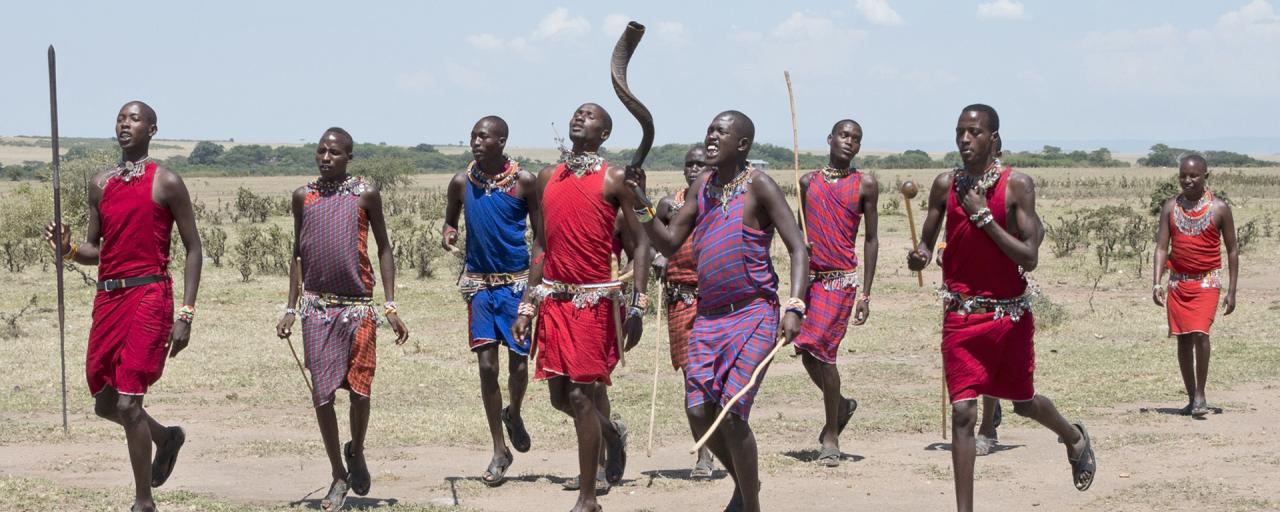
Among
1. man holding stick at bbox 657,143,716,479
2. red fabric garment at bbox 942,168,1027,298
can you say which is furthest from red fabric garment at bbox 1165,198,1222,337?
red fabric garment at bbox 942,168,1027,298

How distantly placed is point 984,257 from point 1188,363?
443 cm

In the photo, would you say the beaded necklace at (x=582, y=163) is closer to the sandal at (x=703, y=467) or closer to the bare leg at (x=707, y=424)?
the bare leg at (x=707, y=424)

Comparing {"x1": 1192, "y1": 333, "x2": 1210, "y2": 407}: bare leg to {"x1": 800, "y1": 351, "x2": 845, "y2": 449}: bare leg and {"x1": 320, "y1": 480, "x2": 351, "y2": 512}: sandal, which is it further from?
{"x1": 320, "y1": 480, "x2": 351, "y2": 512}: sandal

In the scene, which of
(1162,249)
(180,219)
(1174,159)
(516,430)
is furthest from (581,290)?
(1174,159)

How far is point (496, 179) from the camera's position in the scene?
823 centimetres

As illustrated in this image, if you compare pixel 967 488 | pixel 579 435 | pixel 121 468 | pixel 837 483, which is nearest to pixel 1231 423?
pixel 837 483

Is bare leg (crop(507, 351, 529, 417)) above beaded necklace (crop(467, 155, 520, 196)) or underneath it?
underneath

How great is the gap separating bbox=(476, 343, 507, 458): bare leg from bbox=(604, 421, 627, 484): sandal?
0.60m

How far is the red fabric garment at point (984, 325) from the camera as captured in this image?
6.79m

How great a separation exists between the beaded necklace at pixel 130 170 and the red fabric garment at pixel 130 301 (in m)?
0.02

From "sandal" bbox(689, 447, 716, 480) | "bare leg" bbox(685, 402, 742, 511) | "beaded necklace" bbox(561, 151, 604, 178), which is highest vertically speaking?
"beaded necklace" bbox(561, 151, 604, 178)

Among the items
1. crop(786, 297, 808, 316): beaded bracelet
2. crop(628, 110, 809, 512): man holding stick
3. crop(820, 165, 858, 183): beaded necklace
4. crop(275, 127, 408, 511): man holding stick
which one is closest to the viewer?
crop(786, 297, 808, 316): beaded bracelet

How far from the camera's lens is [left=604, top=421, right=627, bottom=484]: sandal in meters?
8.16

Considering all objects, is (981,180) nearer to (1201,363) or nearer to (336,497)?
(336,497)
